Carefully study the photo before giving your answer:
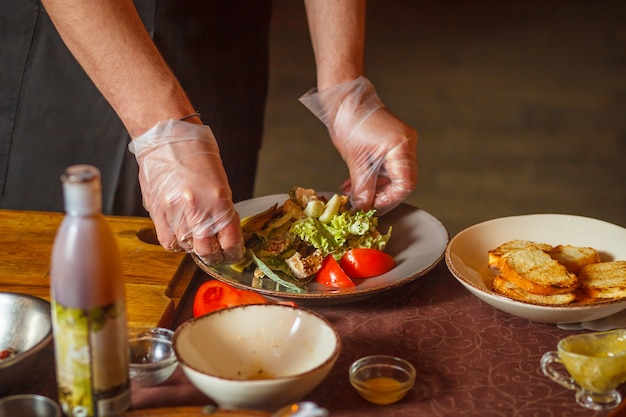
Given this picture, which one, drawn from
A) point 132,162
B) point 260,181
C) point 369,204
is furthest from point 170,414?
point 260,181

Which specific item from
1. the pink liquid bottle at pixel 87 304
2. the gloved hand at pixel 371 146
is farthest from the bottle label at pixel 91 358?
the gloved hand at pixel 371 146

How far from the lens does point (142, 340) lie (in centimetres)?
124

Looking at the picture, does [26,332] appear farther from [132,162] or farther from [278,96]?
[278,96]

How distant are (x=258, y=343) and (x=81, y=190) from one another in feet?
1.44

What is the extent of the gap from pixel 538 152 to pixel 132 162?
110 inches

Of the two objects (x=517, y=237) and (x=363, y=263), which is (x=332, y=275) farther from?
(x=517, y=237)

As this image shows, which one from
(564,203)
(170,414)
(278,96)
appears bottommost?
(564,203)

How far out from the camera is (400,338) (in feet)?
4.50

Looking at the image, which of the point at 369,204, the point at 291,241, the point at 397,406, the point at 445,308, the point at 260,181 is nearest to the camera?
the point at 397,406

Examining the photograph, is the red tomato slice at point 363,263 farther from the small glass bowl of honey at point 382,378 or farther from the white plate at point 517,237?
the small glass bowl of honey at point 382,378

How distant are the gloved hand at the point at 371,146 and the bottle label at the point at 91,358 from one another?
911 millimetres

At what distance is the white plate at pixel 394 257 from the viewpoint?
1.43m

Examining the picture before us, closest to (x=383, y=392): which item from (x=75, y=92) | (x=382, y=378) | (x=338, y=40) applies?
(x=382, y=378)

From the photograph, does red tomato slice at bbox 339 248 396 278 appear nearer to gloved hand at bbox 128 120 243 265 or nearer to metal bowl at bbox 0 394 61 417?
gloved hand at bbox 128 120 243 265
